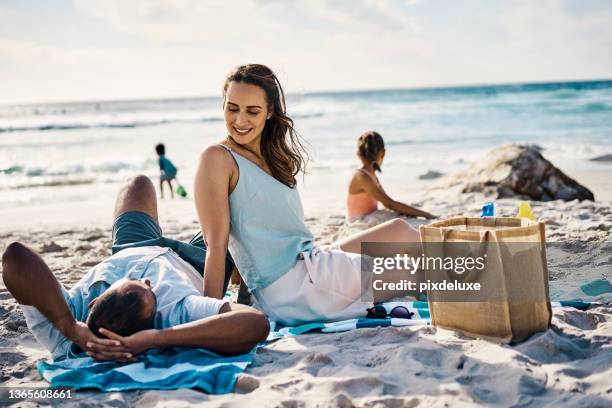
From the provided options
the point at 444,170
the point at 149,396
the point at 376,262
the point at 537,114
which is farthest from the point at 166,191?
the point at 537,114

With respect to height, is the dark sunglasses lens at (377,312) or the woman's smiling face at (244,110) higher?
the woman's smiling face at (244,110)

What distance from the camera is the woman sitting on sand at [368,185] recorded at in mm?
5566

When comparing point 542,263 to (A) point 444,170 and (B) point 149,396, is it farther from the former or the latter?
(A) point 444,170

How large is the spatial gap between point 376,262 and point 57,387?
1.87 metres

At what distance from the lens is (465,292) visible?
284 centimetres

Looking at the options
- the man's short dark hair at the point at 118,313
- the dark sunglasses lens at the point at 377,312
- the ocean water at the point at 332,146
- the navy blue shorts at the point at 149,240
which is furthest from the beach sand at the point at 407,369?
the ocean water at the point at 332,146

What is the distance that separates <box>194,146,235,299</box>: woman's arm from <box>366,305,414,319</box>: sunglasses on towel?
90 cm

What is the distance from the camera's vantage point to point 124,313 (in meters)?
2.78

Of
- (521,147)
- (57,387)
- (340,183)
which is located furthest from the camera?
(340,183)

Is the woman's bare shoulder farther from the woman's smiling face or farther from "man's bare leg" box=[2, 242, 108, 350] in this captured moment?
"man's bare leg" box=[2, 242, 108, 350]

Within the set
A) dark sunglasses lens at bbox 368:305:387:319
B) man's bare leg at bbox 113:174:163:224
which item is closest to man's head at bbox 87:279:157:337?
man's bare leg at bbox 113:174:163:224

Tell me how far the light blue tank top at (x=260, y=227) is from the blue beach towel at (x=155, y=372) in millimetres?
542

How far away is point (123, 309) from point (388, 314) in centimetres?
153

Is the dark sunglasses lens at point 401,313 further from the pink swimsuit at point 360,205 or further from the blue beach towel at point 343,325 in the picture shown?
the pink swimsuit at point 360,205
